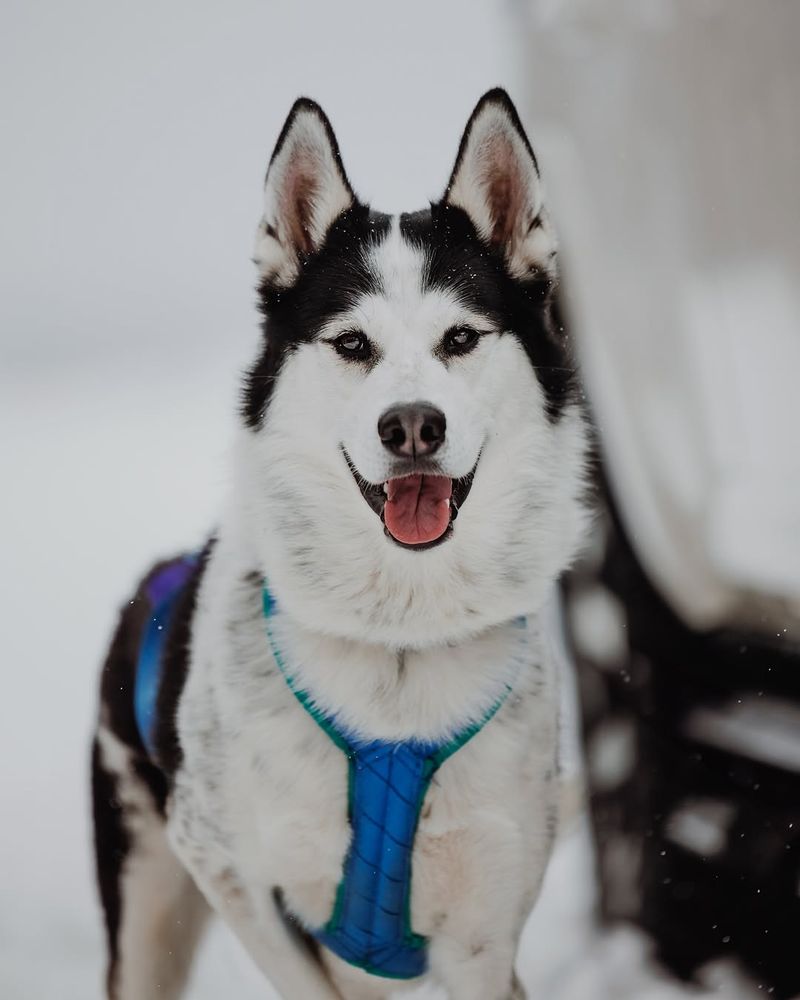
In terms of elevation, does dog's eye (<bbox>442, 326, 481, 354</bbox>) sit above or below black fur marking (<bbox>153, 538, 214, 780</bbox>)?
above

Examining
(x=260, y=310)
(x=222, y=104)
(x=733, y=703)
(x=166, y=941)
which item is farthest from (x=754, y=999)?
(x=222, y=104)

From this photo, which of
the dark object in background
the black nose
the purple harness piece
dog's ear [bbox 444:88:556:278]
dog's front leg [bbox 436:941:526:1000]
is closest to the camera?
the black nose

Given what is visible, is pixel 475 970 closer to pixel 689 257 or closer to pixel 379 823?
pixel 379 823

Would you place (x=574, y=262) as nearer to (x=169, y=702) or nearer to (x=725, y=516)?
(x=725, y=516)

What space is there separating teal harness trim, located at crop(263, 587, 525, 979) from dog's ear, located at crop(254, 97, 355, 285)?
0.52 meters

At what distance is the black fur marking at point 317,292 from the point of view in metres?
1.10

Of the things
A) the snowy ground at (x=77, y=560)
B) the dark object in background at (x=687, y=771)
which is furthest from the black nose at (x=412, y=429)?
the dark object in background at (x=687, y=771)

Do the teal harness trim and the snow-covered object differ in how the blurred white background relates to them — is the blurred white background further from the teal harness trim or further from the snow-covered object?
the teal harness trim

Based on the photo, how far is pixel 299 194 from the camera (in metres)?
1.09

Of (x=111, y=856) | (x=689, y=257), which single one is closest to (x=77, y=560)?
(x=111, y=856)

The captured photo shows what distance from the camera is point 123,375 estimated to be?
1930mm

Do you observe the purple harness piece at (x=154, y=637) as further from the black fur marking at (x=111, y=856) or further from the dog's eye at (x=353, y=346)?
the dog's eye at (x=353, y=346)

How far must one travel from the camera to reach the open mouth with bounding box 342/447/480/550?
991 millimetres

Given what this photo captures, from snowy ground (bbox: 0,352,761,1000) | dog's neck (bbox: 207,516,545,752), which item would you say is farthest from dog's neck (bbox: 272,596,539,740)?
snowy ground (bbox: 0,352,761,1000)
